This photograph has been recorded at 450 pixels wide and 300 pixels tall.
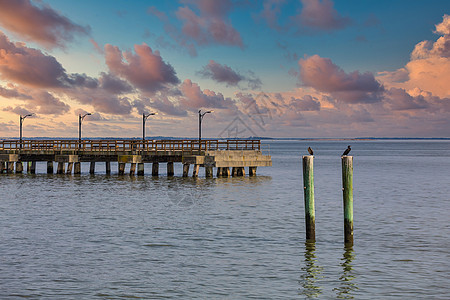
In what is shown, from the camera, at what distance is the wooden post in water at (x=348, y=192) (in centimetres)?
2166

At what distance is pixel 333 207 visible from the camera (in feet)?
123

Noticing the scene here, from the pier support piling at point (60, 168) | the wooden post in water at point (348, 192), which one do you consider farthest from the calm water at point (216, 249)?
the pier support piling at point (60, 168)

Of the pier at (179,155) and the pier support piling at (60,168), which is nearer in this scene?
the pier at (179,155)

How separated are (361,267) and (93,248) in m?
10.7

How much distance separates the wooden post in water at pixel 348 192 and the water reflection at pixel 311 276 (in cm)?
168

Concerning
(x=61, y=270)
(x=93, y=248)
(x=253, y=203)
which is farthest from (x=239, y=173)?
(x=61, y=270)

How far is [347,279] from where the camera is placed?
17.9 m

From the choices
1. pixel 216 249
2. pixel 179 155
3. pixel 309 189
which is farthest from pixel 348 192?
pixel 179 155

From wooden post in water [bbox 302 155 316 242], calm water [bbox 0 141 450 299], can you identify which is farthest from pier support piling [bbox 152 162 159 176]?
wooden post in water [bbox 302 155 316 242]

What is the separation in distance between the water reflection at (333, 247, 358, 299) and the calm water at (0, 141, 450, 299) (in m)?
0.03

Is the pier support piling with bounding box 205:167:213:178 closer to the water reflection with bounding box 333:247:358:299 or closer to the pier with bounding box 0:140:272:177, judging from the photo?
the pier with bounding box 0:140:272:177

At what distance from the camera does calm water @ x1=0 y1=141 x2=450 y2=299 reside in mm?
16875

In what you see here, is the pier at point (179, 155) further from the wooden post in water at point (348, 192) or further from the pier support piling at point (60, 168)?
the wooden post in water at point (348, 192)

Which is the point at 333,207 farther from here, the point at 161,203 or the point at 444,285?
the point at 444,285
